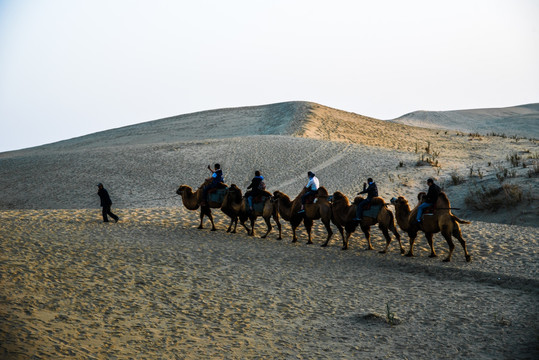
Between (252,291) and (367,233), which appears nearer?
(252,291)

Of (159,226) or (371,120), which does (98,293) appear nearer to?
(159,226)

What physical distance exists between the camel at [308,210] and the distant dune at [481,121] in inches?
2604

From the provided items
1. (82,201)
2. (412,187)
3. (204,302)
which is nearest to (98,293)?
(204,302)

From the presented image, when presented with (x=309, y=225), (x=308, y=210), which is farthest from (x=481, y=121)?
(x=308, y=210)

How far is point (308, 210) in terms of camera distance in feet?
53.5

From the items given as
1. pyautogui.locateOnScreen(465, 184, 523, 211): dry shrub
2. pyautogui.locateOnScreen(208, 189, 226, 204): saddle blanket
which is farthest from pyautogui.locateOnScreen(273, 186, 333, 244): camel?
pyautogui.locateOnScreen(465, 184, 523, 211): dry shrub

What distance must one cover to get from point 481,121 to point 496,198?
75408mm

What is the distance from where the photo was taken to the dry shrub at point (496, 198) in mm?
22812

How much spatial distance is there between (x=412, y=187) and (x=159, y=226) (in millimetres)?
16716

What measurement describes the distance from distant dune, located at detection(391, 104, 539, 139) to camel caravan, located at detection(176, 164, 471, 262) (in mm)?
66201

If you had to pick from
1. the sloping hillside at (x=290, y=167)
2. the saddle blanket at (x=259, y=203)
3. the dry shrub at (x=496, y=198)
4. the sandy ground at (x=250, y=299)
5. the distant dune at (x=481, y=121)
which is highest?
the distant dune at (x=481, y=121)

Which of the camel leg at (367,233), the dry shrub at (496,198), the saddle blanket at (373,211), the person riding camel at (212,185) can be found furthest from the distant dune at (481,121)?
the saddle blanket at (373,211)

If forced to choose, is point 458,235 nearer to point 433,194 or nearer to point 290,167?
point 433,194

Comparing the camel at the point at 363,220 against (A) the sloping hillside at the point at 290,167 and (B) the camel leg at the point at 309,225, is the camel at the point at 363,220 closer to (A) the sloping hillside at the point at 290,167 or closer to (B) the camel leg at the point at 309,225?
(B) the camel leg at the point at 309,225
